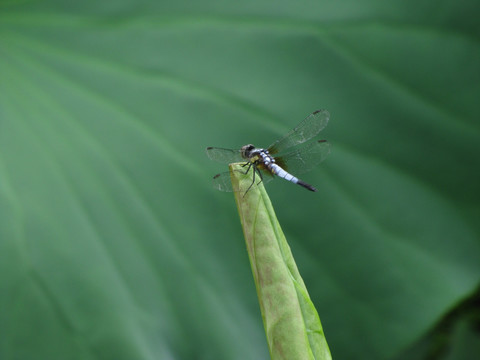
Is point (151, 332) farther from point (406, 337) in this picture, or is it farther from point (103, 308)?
point (406, 337)

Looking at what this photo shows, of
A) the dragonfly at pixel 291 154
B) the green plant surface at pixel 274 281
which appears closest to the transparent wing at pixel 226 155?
the dragonfly at pixel 291 154

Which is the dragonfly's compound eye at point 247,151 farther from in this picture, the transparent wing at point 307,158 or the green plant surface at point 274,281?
the green plant surface at point 274,281

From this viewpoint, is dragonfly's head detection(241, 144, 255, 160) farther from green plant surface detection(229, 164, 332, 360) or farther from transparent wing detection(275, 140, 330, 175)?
green plant surface detection(229, 164, 332, 360)

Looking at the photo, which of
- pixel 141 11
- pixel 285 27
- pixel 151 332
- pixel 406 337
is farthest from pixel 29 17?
pixel 406 337

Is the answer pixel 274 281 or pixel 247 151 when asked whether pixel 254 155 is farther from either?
pixel 274 281

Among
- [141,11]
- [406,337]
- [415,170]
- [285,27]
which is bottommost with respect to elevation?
[406,337]

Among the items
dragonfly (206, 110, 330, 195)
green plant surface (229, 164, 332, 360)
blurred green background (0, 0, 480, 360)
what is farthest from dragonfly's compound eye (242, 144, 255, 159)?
green plant surface (229, 164, 332, 360)

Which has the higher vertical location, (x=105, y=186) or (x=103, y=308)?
(x=105, y=186)

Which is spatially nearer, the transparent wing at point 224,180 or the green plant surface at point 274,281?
the green plant surface at point 274,281
